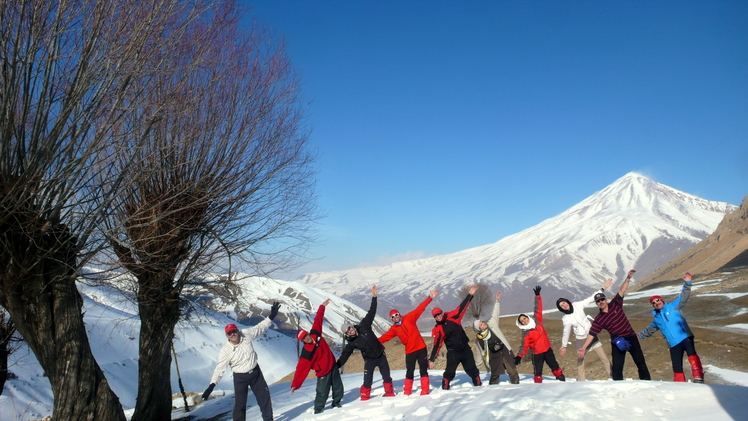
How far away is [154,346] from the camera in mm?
9203

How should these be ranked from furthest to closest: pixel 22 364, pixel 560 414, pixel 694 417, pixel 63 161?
pixel 22 364 < pixel 63 161 < pixel 560 414 < pixel 694 417

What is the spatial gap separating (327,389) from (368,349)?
106 centimetres

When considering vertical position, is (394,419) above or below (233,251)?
below

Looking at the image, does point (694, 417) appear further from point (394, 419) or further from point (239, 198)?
point (239, 198)

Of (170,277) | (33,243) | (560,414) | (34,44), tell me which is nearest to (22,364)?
(170,277)

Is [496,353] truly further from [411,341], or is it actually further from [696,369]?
[696,369]

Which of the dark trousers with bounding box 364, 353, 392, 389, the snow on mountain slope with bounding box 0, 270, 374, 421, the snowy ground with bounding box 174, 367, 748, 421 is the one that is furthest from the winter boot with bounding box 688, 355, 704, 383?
the snow on mountain slope with bounding box 0, 270, 374, 421

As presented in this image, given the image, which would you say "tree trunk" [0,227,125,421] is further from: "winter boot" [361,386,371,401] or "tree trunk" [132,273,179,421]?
"winter boot" [361,386,371,401]

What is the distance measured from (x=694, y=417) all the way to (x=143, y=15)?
8.37 meters

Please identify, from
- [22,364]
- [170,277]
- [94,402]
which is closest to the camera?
[94,402]

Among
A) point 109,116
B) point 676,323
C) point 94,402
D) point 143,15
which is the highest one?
point 143,15

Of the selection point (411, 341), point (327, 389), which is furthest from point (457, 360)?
point (327, 389)

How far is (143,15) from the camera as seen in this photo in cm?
655

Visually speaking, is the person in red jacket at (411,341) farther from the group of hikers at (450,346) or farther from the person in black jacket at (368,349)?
the person in black jacket at (368,349)
